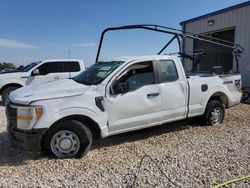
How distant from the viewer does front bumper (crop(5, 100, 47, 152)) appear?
428cm

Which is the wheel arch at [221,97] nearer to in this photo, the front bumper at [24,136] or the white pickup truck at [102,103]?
the white pickup truck at [102,103]

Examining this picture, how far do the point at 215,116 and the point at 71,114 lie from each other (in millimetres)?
3950

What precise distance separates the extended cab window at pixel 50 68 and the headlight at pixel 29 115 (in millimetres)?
7286

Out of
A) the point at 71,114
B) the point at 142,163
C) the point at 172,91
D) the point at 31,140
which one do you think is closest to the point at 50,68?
the point at 172,91

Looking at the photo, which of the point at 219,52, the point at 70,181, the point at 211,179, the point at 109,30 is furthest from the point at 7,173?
the point at 219,52

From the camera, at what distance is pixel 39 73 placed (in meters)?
11.2

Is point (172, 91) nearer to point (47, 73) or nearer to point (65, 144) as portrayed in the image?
point (65, 144)

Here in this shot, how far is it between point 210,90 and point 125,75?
2.51m

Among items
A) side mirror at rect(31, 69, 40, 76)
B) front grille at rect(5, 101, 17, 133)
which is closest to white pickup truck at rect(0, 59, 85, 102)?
side mirror at rect(31, 69, 40, 76)

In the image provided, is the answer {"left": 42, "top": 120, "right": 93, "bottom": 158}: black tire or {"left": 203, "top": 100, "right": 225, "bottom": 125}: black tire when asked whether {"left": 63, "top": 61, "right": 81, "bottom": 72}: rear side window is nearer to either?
{"left": 203, "top": 100, "right": 225, "bottom": 125}: black tire

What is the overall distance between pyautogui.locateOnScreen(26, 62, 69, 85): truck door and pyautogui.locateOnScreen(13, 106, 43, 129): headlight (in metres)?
7.06

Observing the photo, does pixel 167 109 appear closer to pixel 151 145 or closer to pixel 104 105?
pixel 151 145

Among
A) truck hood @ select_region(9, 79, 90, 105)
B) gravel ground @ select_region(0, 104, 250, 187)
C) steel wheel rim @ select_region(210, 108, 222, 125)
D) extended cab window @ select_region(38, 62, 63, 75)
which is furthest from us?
extended cab window @ select_region(38, 62, 63, 75)

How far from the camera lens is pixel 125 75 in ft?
17.0
